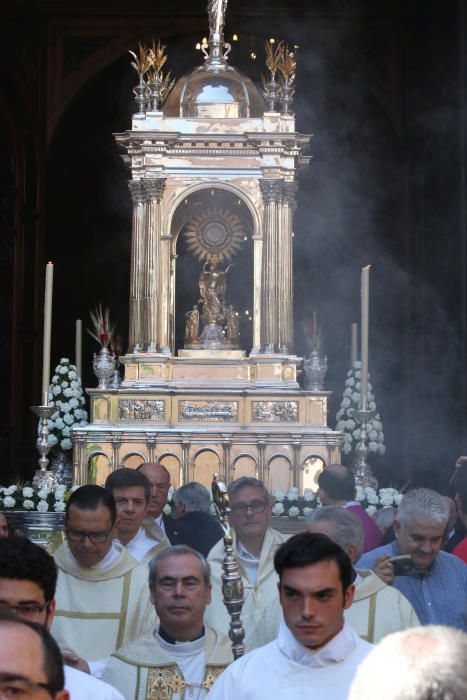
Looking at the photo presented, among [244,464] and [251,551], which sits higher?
[244,464]

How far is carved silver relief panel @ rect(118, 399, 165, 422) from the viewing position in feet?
36.6

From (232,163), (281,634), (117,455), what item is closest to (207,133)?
(232,163)

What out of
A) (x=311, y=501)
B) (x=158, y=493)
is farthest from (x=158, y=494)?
(x=311, y=501)

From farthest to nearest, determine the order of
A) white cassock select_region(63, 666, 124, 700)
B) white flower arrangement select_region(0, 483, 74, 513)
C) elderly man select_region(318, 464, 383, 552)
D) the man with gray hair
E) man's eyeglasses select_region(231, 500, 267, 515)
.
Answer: white flower arrangement select_region(0, 483, 74, 513) → elderly man select_region(318, 464, 383, 552) → man's eyeglasses select_region(231, 500, 267, 515) → white cassock select_region(63, 666, 124, 700) → the man with gray hair

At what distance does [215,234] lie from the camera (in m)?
12.3

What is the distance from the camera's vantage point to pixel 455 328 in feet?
44.5

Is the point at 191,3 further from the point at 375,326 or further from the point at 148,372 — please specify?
the point at 148,372

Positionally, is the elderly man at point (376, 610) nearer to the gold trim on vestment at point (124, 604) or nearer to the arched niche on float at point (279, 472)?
the gold trim on vestment at point (124, 604)

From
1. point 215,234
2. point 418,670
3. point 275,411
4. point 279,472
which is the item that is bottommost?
point 279,472

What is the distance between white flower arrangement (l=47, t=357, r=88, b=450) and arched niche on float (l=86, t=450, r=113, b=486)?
2.07 ft

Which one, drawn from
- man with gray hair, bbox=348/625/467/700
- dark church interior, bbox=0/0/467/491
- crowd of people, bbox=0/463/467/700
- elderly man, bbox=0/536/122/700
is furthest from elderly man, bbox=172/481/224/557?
dark church interior, bbox=0/0/467/491

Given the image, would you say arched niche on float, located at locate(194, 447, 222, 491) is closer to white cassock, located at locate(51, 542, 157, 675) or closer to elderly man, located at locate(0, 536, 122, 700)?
white cassock, located at locate(51, 542, 157, 675)

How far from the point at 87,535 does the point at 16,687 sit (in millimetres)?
2903

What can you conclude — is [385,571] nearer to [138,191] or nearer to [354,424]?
[354,424]
